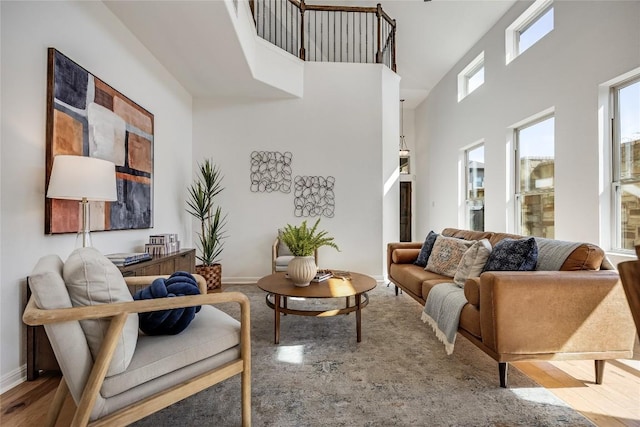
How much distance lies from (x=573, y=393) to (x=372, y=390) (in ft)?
3.83

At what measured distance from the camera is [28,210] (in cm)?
200

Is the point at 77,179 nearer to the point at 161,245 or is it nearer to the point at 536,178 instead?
the point at 161,245

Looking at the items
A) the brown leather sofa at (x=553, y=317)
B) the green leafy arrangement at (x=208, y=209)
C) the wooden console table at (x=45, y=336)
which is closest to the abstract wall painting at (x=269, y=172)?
the green leafy arrangement at (x=208, y=209)

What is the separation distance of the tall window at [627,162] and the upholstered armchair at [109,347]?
371 centimetres

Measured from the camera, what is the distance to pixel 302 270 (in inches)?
102

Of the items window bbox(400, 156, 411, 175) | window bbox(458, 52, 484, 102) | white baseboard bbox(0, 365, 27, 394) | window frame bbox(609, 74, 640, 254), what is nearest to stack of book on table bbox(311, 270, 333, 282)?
white baseboard bbox(0, 365, 27, 394)

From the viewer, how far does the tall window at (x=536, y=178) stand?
3969mm

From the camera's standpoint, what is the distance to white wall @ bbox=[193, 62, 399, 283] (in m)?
4.81

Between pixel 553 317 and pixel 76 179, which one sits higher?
pixel 76 179

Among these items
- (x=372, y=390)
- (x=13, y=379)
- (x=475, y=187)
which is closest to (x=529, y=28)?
(x=475, y=187)

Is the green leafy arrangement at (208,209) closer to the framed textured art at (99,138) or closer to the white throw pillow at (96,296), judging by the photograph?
the framed textured art at (99,138)

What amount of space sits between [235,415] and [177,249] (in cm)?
236

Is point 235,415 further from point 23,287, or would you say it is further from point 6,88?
point 6,88

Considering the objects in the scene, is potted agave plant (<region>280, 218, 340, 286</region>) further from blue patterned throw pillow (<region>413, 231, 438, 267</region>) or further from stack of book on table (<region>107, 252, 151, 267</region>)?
blue patterned throw pillow (<region>413, 231, 438, 267</region>)
